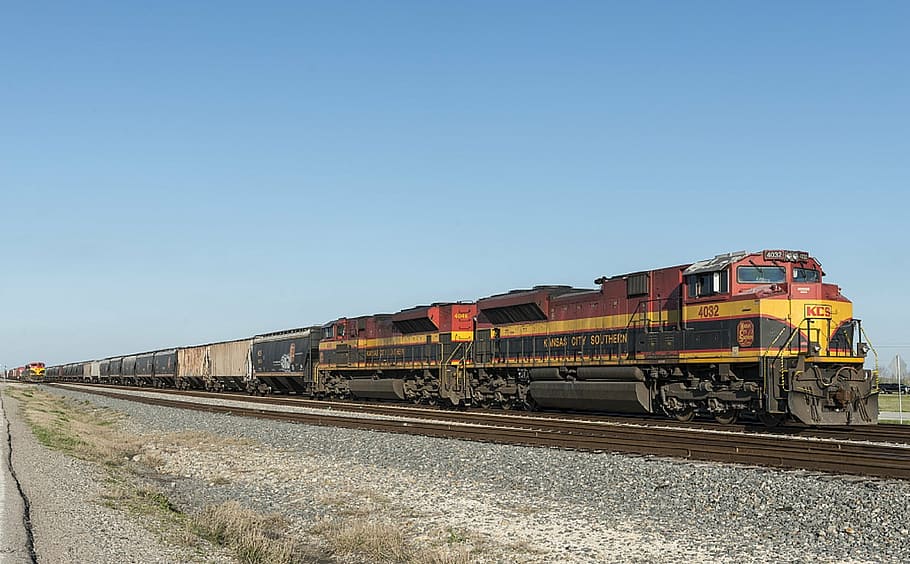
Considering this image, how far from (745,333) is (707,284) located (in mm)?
1593

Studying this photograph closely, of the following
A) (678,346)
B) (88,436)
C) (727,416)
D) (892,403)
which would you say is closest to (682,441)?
(727,416)

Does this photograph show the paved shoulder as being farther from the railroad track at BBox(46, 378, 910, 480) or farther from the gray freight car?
the gray freight car

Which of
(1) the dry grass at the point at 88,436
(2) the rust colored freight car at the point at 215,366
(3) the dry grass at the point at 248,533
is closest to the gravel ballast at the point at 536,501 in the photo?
(3) the dry grass at the point at 248,533

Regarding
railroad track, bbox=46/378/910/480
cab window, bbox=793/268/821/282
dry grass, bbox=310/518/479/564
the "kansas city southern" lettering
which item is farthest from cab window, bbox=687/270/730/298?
dry grass, bbox=310/518/479/564

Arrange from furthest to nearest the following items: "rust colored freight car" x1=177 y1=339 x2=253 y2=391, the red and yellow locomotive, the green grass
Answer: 1. "rust colored freight car" x1=177 y1=339 x2=253 y2=391
2. the green grass
3. the red and yellow locomotive

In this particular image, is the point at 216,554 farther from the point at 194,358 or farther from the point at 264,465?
the point at 194,358

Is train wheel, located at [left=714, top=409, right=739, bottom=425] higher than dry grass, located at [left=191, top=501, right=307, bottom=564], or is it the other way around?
train wheel, located at [left=714, top=409, right=739, bottom=425]

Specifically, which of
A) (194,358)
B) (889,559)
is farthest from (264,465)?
(194,358)

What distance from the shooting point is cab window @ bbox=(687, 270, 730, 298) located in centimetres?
1873

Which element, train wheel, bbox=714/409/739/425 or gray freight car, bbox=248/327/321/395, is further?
gray freight car, bbox=248/327/321/395

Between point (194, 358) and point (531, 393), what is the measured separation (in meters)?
37.0

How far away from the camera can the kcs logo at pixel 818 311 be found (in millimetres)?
17922

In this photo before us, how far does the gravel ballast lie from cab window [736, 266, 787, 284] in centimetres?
644

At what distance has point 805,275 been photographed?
60.3 ft
